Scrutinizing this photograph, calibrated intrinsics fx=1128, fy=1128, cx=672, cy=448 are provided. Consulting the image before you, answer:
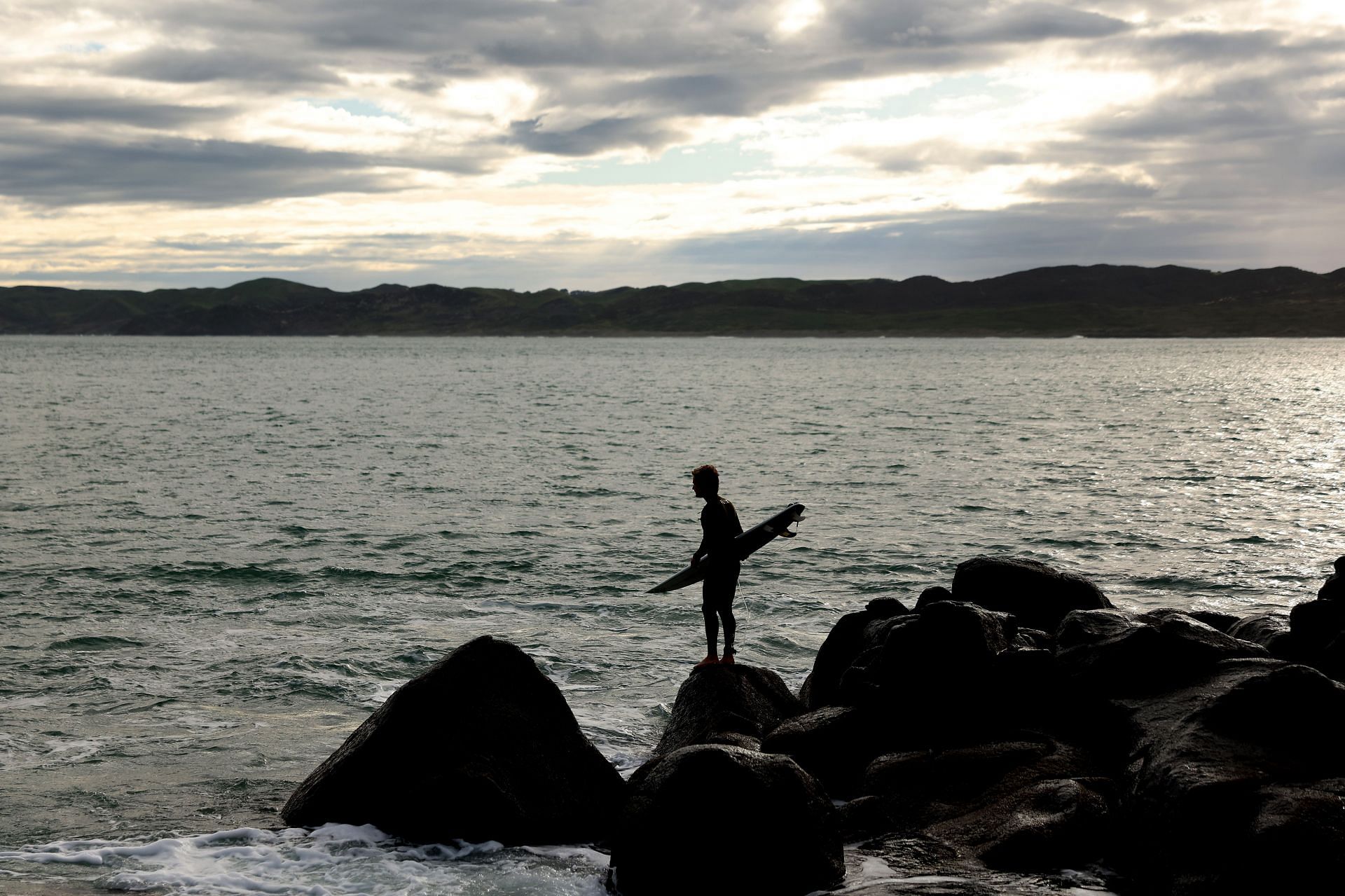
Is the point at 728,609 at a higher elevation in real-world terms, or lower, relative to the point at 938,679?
higher

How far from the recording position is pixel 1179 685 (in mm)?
9766

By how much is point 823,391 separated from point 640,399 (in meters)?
17.9

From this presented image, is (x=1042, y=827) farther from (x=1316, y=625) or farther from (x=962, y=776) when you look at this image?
(x=1316, y=625)

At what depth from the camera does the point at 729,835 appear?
27.2 ft

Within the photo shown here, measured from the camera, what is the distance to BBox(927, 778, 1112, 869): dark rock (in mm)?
8539

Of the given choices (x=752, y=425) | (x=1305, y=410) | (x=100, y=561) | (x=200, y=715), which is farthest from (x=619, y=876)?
(x=1305, y=410)

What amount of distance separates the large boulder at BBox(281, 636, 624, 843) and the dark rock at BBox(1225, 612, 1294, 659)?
7.08 meters

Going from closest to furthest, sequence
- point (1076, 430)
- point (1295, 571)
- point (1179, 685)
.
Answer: point (1179, 685)
point (1295, 571)
point (1076, 430)

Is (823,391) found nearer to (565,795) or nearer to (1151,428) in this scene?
(1151,428)

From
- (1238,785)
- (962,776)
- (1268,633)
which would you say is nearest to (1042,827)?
(962,776)

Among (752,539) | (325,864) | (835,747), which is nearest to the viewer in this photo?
(325,864)

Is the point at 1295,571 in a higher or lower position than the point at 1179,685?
lower

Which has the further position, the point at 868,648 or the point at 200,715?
the point at 200,715

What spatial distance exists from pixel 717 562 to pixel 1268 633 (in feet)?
20.8
